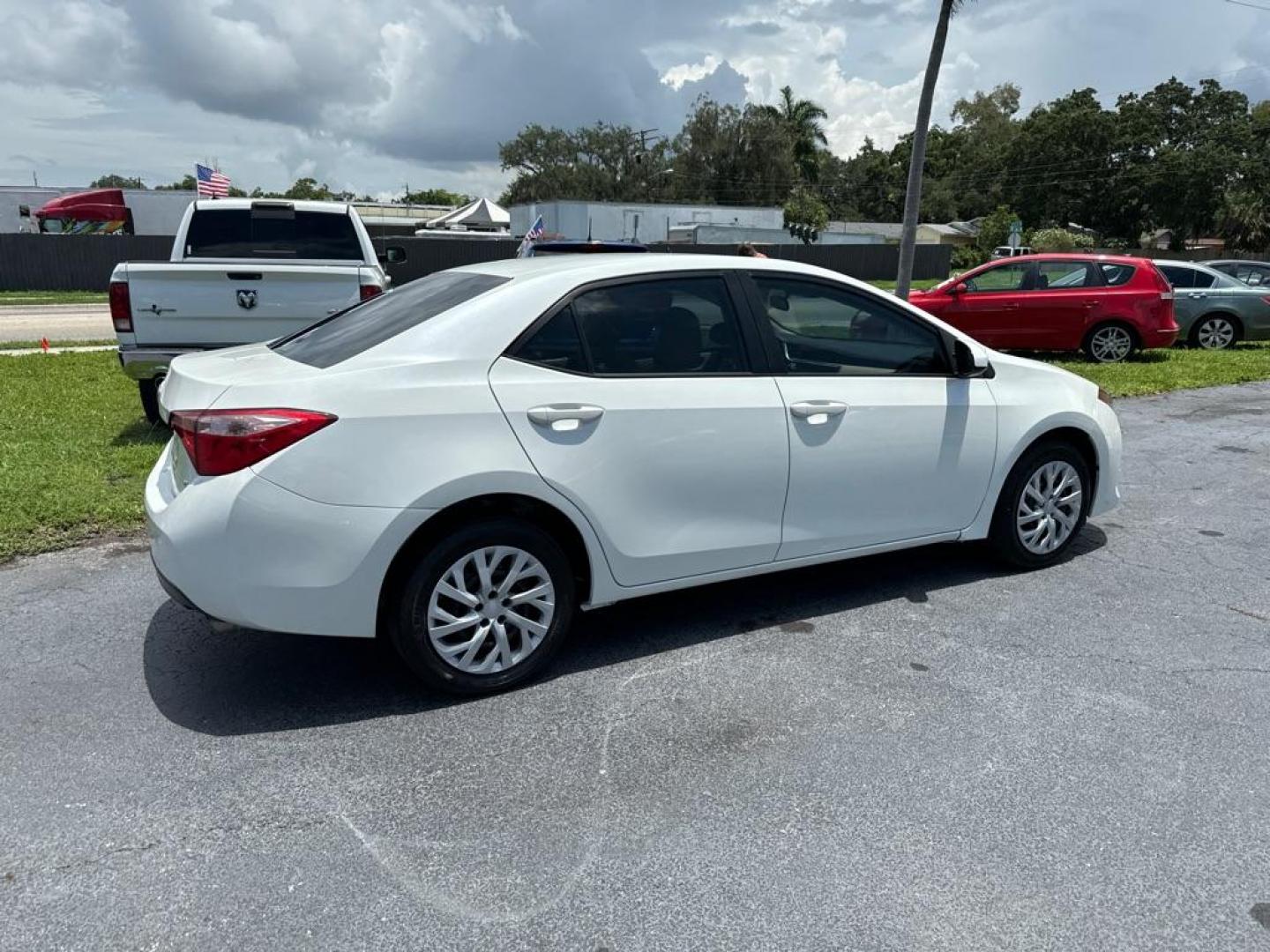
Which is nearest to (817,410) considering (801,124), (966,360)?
(966,360)

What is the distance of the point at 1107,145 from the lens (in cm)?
6600

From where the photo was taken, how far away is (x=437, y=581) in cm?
334

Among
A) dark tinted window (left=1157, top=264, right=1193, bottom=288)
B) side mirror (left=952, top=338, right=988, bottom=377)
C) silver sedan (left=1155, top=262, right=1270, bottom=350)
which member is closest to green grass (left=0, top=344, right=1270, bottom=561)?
silver sedan (left=1155, top=262, right=1270, bottom=350)

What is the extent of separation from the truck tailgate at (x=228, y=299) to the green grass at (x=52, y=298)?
21.7 meters

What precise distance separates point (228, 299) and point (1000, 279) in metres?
10.7

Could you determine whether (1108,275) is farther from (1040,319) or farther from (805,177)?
(805,177)

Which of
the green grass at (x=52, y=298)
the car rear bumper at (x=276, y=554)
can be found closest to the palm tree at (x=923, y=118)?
the car rear bumper at (x=276, y=554)

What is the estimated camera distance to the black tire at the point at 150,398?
24.9ft

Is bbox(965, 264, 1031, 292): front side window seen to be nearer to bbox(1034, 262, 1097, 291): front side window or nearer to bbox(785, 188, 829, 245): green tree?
bbox(1034, 262, 1097, 291): front side window

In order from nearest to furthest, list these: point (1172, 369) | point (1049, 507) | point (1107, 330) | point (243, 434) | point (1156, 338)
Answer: point (243, 434), point (1049, 507), point (1172, 369), point (1156, 338), point (1107, 330)

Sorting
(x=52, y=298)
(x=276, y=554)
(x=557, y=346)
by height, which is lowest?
(x=52, y=298)

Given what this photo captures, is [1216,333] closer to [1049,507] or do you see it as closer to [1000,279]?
[1000,279]

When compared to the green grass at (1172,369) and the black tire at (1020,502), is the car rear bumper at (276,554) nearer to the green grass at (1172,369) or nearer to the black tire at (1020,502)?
the black tire at (1020,502)

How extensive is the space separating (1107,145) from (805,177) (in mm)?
21447
